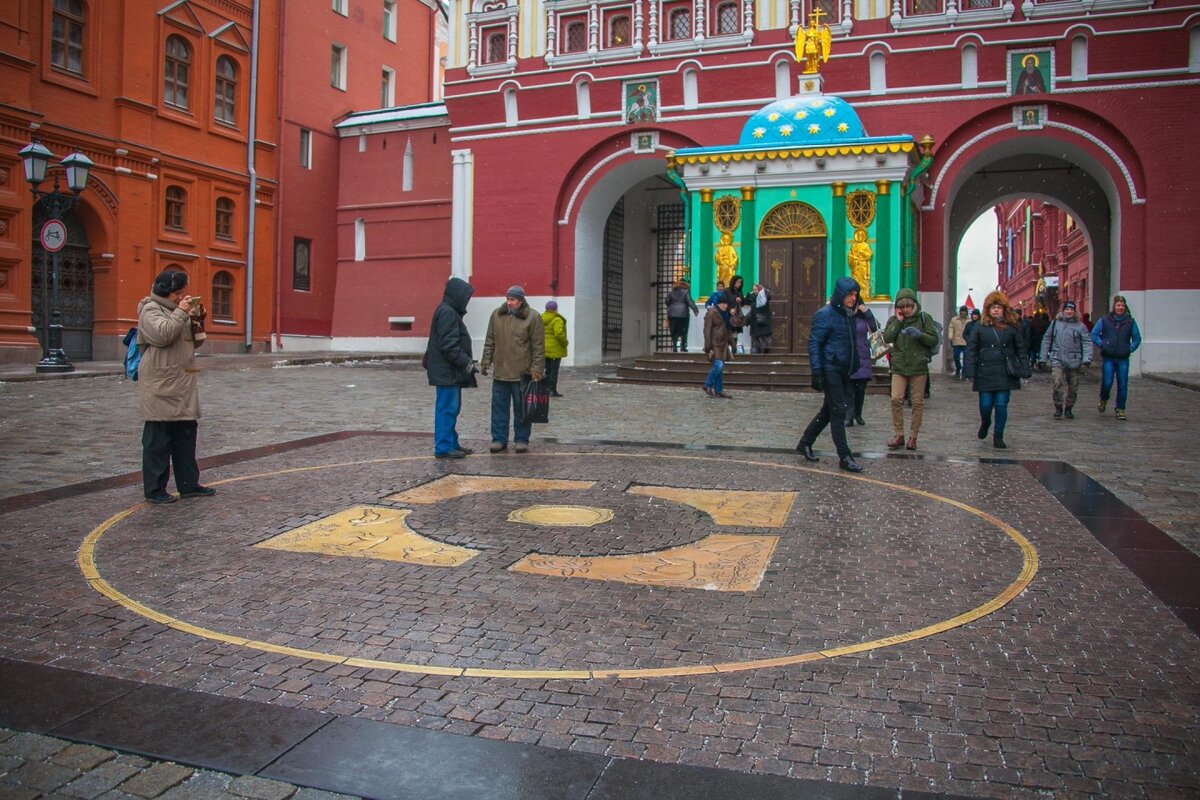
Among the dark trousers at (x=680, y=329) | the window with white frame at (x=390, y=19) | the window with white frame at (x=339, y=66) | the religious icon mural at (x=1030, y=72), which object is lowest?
the dark trousers at (x=680, y=329)

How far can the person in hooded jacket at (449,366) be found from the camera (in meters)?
9.79

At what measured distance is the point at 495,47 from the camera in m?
28.1

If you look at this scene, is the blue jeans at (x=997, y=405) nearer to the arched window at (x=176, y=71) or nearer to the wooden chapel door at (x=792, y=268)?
the wooden chapel door at (x=792, y=268)

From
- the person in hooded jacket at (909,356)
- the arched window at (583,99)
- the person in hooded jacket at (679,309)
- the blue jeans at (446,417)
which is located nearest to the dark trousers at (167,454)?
the blue jeans at (446,417)

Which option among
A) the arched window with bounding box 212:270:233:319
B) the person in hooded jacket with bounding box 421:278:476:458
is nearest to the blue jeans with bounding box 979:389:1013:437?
the person in hooded jacket with bounding box 421:278:476:458

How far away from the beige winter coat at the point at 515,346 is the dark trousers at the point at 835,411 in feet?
9.57

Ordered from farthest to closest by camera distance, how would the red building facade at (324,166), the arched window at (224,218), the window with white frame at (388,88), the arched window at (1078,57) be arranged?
the window with white frame at (388,88) < the red building facade at (324,166) < the arched window at (224,218) < the arched window at (1078,57)

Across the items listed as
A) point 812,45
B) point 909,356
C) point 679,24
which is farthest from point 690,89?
point 909,356

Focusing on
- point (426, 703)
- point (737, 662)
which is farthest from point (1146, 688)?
point (426, 703)

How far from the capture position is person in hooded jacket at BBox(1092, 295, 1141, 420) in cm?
1422

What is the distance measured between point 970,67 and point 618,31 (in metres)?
9.32

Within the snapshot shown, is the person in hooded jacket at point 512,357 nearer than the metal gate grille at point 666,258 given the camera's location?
Yes

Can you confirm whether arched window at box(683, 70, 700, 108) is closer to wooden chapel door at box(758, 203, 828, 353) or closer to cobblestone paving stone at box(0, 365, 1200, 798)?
wooden chapel door at box(758, 203, 828, 353)

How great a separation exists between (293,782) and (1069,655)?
3162mm
